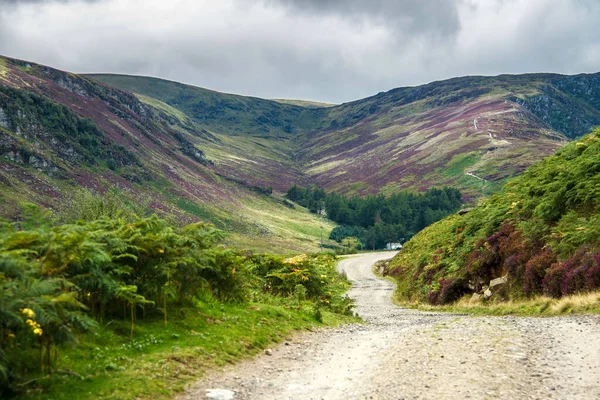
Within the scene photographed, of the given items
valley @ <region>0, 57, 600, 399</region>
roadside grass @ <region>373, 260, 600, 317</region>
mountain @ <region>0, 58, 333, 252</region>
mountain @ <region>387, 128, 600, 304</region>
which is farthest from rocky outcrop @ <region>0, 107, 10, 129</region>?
roadside grass @ <region>373, 260, 600, 317</region>

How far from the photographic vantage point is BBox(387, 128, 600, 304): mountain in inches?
871

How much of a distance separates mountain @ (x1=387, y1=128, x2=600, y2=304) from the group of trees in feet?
437

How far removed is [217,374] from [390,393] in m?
3.92

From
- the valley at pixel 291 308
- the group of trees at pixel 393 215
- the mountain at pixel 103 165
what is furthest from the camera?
the group of trees at pixel 393 215

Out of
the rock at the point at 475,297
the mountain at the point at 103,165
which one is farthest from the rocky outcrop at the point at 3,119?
the rock at the point at 475,297

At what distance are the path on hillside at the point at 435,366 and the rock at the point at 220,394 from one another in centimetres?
12

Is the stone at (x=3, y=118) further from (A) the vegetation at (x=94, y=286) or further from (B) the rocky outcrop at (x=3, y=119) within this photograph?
(A) the vegetation at (x=94, y=286)

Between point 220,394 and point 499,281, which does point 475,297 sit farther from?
point 220,394

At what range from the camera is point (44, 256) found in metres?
10.2

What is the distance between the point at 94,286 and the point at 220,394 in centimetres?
380

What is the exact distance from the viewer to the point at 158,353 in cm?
1167

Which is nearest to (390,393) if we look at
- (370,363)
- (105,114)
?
(370,363)

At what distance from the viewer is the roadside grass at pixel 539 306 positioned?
19.1 metres

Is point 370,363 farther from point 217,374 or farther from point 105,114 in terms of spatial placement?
point 105,114
